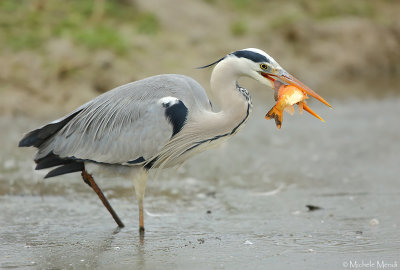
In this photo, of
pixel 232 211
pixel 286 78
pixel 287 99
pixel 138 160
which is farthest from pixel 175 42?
pixel 287 99

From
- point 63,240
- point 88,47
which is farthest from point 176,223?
point 88,47

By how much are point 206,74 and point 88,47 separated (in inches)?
113

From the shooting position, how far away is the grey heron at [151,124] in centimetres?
593

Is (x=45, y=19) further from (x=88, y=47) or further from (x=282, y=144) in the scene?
(x=282, y=144)

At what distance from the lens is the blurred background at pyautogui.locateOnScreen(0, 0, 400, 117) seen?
13047 millimetres

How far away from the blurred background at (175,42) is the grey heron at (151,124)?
6.09 metres

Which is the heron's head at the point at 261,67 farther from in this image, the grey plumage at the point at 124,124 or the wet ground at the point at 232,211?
the wet ground at the point at 232,211

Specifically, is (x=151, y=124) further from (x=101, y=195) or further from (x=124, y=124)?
(x=101, y=195)

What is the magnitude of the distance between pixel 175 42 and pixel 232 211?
9.88 m

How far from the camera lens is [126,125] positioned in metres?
6.31

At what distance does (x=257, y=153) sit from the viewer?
1012 cm

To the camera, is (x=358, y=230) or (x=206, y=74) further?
(x=206, y=74)

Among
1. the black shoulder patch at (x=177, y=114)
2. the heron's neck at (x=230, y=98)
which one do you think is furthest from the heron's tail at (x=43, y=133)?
the heron's neck at (x=230, y=98)

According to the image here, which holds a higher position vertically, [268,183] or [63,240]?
[268,183]
